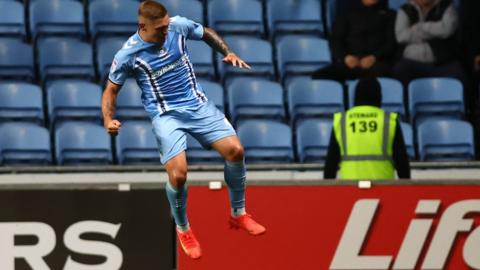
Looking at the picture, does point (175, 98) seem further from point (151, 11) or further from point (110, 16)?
point (110, 16)

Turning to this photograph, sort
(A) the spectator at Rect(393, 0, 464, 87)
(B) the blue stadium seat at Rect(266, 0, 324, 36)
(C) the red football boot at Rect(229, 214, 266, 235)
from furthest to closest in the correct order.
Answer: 1. (B) the blue stadium seat at Rect(266, 0, 324, 36)
2. (A) the spectator at Rect(393, 0, 464, 87)
3. (C) the red football boot at Rect(229, 214, 266, 235)

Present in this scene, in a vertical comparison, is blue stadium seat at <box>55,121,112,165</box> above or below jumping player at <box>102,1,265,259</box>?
below

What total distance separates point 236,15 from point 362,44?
143 cm

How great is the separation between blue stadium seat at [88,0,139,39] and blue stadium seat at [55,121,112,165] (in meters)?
1.85

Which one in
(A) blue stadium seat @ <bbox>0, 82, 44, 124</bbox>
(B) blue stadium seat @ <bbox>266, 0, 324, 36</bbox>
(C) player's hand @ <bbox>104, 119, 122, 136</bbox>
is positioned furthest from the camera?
(B) blue stadium seat @ <bbox>266, 0, 324, 36</bbox>

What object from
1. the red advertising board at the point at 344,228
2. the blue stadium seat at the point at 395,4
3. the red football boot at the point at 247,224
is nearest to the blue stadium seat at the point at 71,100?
the red advertising board at the point at 344,228

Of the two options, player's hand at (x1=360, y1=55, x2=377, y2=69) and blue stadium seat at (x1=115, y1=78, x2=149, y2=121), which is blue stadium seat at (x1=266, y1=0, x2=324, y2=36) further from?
blue stadium seat at (x1=115, y1=78, x2=149, y2=121)

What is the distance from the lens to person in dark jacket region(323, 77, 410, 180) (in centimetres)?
1109

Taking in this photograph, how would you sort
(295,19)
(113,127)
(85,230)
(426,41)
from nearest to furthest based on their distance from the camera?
(113,127)
(85,230)
(426,41)
(295,19)

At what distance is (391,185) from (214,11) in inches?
177

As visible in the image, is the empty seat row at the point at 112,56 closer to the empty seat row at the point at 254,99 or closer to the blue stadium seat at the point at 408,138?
the empty seat row at the point at 254,99

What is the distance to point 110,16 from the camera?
14.9m

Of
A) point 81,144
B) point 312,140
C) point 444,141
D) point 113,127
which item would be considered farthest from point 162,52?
point 444,141

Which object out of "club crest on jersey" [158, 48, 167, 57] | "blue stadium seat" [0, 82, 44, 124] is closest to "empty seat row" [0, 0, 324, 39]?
"blue stadium seat" [0, 82, 44, 124]
